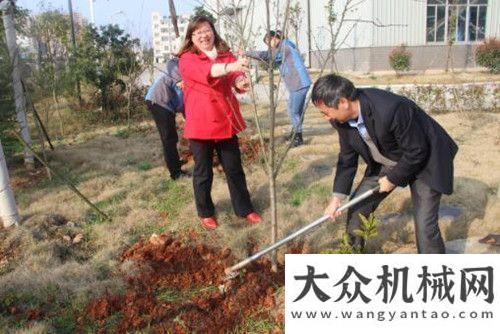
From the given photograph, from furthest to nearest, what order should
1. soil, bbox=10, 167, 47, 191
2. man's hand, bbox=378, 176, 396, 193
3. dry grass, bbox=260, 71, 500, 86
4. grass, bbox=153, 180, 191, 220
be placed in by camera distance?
dry grass, bbox=260, 71, 500, 86 < soil, bbox=10, 167, 47, 191 < grass, bbox=153, 180, 191, 220 < man's hand, bbox=378, 176, 396, 193

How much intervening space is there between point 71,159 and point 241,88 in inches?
159

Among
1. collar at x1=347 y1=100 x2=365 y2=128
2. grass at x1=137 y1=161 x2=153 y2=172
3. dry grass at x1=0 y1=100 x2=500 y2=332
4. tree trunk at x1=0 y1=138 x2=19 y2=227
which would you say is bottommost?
dry grass at x1=0 y1=100 x2=500 y2=332

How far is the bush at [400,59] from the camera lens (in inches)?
637

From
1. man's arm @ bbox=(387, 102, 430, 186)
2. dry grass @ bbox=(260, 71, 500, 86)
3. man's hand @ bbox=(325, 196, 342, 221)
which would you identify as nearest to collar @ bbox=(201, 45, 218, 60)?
man's hand @ bbox=(325, 196, 342, 221)

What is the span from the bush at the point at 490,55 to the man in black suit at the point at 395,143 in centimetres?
1504

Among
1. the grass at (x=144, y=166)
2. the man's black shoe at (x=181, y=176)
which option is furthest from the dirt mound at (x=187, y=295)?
the grass at (x=144, y=166)

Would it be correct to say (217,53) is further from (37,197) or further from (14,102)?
(14,102)

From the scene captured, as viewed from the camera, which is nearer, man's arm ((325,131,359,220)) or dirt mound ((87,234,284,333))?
dirt mound ((87,234,284,333))

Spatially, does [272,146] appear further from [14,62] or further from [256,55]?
[14,62]

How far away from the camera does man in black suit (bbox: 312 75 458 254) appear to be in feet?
8.40

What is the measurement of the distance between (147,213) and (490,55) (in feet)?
48.9

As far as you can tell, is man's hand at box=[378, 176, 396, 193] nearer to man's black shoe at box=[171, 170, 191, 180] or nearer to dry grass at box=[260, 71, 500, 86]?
man's black shoe at box=[171, 170, 191, 180]

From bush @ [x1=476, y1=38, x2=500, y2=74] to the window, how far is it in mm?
874

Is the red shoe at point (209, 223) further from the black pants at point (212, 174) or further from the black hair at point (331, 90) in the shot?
the black hair at point (331, 90)
